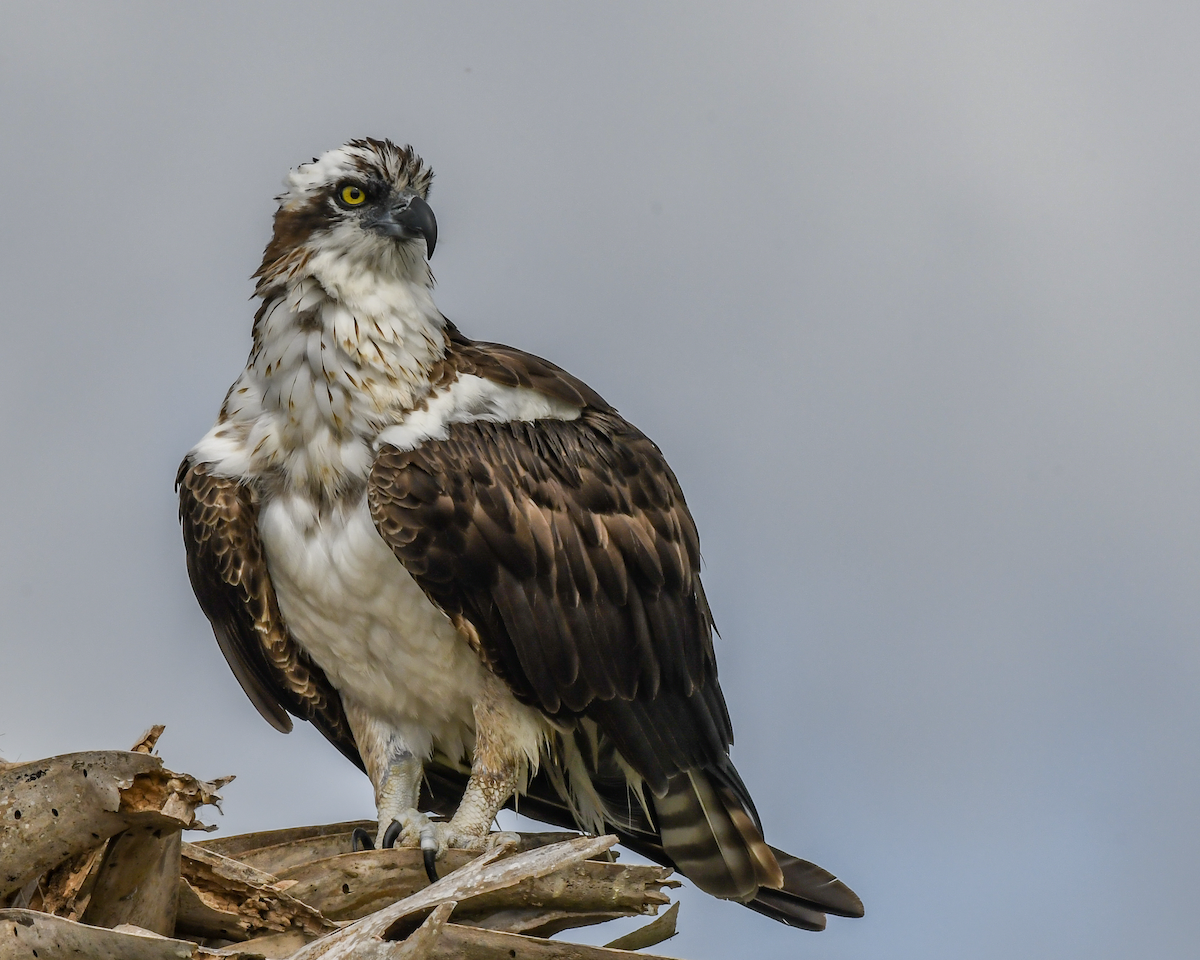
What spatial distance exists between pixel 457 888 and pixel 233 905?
93cm

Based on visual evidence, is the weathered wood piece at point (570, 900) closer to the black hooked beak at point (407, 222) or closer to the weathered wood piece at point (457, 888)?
the weathered wood piece at point (457, 888)

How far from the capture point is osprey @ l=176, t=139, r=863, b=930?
19.6 ft

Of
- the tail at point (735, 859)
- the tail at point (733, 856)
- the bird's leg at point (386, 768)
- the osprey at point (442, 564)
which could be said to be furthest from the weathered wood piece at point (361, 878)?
the tail at point (735, 859)

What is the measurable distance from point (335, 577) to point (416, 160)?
6.75 ft

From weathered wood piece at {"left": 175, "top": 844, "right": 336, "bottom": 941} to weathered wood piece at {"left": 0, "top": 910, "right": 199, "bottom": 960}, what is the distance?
30.3 inches

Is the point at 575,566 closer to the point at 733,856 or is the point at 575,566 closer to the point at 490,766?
the point at 490,766

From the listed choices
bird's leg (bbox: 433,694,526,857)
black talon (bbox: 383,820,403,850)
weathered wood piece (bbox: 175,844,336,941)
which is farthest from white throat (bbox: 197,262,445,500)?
weathered wood piece (bbox: 175,844,336,941)

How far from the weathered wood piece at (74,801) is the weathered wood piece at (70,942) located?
1.04ft

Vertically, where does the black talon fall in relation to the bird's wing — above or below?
below

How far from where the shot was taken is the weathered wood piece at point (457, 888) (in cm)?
468

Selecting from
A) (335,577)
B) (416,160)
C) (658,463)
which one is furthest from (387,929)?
(416,160)

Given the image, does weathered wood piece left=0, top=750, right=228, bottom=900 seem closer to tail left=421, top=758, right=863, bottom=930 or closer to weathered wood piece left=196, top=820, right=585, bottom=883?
weathered wood piece left=196, top=820, right=585, bottom=883

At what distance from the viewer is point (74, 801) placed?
466 cm

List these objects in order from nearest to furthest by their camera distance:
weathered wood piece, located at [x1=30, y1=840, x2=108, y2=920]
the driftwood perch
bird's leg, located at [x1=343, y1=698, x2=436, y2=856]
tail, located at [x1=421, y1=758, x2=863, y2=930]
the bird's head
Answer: the driftwood perch < weathered wood piece, located at [x1=30, y1=840, x2=108, y2=920] < the bird's head < bird's leg, located at [x1=343, y1=698, x2=436, y2=856] < tail, located at [x1=421, y1=758, x2=863, y2=930]
